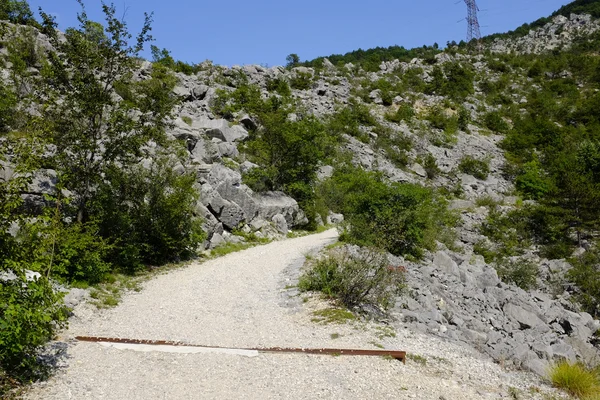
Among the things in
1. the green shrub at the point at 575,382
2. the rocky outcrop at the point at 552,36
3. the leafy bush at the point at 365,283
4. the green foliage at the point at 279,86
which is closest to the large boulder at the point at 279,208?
the leafy bush at the point at 365,283

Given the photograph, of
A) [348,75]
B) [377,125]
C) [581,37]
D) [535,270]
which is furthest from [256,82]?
[581,37]

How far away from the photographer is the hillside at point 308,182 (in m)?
10.3

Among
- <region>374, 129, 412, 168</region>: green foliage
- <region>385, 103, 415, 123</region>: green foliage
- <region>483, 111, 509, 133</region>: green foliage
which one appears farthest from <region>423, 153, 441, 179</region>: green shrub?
<region>483, 111, 509, 133</region>: green foliage

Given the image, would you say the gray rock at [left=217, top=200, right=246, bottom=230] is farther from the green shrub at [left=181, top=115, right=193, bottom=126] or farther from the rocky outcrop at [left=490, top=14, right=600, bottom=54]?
the rocky outcrop at [left=490, top=14, right=600, bottom=54]

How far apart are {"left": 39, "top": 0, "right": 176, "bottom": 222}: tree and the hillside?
0.06 metres

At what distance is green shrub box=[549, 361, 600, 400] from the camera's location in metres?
7.17

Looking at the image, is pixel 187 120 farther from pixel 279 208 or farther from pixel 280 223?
pixel 280 223

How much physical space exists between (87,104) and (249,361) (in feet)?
31.4

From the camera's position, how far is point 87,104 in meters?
12.6

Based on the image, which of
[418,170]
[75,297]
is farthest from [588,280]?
[418,170]

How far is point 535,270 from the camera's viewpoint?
20.4 metres

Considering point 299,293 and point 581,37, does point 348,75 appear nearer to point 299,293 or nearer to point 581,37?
point 581,37

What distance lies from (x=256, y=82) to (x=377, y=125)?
15236mm

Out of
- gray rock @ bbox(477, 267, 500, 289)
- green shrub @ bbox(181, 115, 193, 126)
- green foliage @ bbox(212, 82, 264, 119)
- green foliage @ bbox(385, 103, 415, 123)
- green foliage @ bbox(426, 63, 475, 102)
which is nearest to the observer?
gray rock @ bbox(477, 267, 500, 289)
